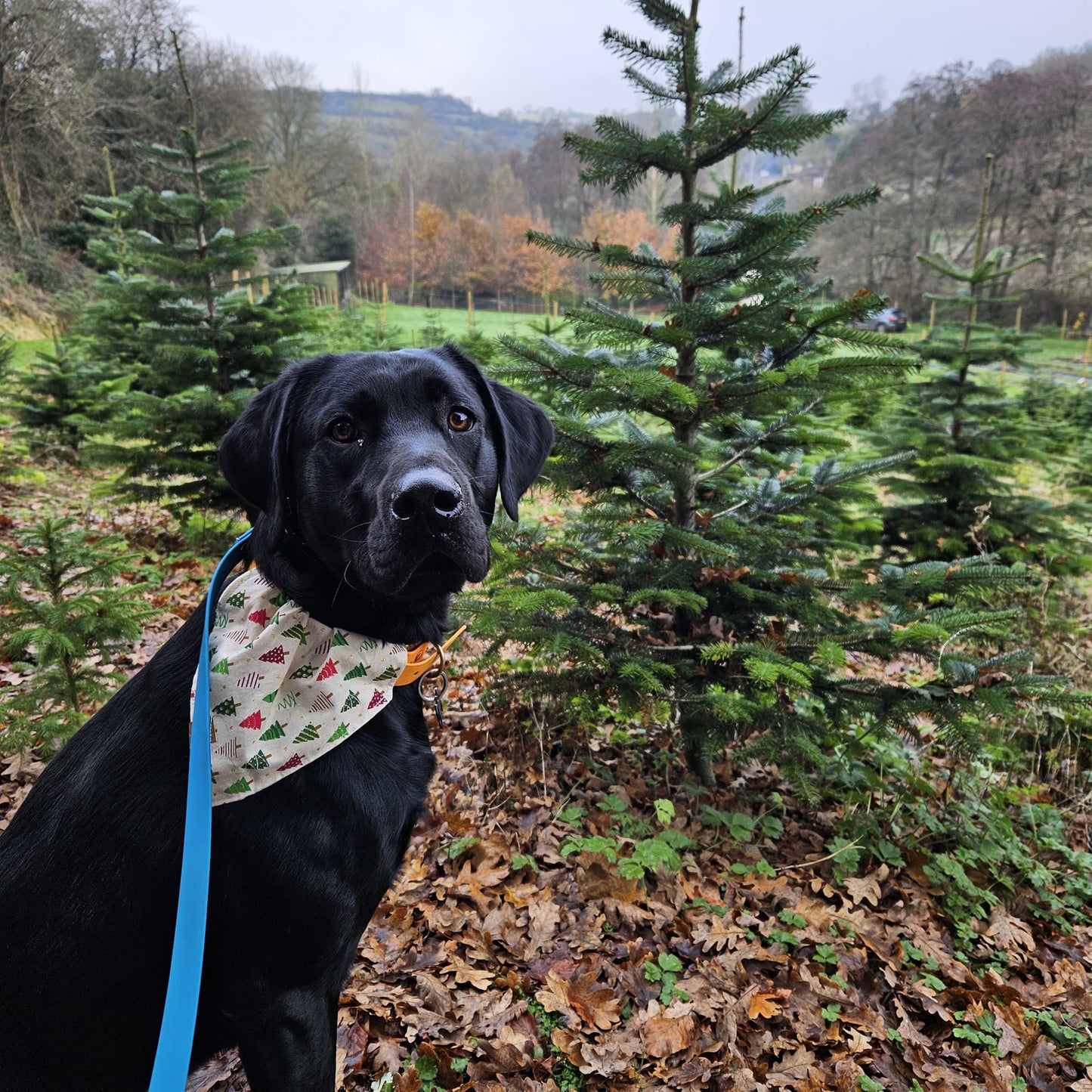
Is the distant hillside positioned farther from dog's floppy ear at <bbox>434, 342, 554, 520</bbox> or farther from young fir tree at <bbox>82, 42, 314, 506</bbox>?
dog's floppy ear at <bbox>434, 342, 554, 520</bbox>

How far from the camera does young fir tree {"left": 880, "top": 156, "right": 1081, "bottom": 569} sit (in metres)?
5.95

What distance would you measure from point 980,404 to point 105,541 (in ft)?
22.7

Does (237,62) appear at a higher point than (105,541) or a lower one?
higher

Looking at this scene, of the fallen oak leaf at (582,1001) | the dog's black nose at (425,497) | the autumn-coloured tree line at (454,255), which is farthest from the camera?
the autumn-coloured tree line at (454,255)

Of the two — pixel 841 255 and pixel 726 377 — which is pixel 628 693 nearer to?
pixel 726 377

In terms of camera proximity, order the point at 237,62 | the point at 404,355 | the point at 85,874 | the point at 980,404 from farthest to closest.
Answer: the point at 237,62
the point at 980,404
the point at 404,355
the point at 85,874

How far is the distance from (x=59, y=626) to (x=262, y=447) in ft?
5.43

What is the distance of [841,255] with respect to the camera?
33.1 m

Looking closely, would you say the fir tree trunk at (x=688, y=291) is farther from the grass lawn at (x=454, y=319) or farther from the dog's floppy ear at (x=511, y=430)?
the grass lawn at (x=454, y=319)

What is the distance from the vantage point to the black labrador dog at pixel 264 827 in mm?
1505

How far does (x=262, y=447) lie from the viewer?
200 cm

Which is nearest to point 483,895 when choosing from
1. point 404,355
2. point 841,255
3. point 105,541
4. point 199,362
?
point 404,355

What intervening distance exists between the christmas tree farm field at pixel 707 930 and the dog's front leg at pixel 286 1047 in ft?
1.42

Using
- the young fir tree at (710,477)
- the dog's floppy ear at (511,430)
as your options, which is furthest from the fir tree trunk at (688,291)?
the dog's floppy ear at (511,430)
